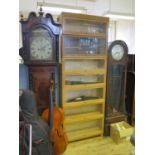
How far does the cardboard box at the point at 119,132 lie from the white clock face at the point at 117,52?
1242 millimetres

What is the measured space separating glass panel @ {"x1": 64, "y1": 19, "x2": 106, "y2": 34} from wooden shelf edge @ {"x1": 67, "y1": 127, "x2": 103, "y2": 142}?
5.87 ft

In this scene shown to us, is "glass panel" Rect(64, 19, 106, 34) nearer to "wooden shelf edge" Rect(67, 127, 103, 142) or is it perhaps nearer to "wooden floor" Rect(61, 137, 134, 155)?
"wooden shelf edge" Rect(67, 127, 103, 142)

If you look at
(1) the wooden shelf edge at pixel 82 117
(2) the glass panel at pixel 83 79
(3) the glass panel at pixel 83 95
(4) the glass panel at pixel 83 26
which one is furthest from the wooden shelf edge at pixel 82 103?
(4) the glass panel at pixel 83 26

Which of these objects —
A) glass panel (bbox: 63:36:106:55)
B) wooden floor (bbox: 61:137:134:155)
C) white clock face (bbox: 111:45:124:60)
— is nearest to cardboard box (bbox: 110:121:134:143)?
wooden floor (bbox: 61:137:134:155)

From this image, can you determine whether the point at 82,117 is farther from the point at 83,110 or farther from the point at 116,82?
the point at 116,82

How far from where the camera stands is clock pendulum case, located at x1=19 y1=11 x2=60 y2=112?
2.78m

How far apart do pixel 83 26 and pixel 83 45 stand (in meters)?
0.33

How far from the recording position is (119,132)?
3.31 meters

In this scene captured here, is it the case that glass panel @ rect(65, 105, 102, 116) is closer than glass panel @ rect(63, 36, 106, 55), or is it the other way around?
glass panel @ rect(63, 36, 106, 55)

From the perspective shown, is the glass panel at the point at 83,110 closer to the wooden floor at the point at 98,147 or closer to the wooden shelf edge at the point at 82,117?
the wooden shelf edge at the point at 82,117

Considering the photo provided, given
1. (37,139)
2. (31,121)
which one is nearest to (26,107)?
(31,121)

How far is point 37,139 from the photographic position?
7.29 feet

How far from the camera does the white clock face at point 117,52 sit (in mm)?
3612
